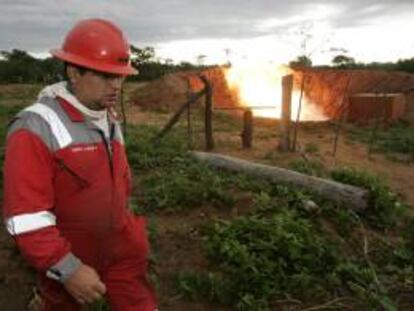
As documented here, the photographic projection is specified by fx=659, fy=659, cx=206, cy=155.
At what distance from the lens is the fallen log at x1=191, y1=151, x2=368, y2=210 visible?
7.70 m

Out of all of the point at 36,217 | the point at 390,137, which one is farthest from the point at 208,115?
the point at 36,217

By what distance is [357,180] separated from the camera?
8.31 m

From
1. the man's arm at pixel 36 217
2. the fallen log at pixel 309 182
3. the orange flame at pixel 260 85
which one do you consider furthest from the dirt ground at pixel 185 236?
the orange flame at pixel 260 85

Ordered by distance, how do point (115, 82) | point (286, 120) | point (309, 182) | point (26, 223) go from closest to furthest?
point (26, 223) < point (115, 82) < point (309, 182) < point (286, 120)

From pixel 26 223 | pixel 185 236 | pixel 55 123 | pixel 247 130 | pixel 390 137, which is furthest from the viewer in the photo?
pixel 390 137

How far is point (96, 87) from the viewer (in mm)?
Result: 3049

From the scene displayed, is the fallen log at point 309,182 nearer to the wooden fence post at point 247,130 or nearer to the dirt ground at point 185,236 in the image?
the dirt ground at point 185,236

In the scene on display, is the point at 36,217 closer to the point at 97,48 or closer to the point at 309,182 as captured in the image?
the point at 97,48

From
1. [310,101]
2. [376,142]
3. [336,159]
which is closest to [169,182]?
[336,159]

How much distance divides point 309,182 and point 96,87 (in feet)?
17.8

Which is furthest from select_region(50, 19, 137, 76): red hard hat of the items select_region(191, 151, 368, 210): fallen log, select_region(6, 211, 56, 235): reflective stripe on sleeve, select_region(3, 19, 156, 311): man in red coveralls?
select_region(191, 151, 368, 210): fallen log

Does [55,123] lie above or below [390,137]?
above

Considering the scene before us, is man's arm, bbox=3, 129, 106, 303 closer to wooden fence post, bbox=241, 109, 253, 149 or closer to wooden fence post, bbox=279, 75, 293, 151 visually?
wooden fence post, bbox=279, 75, 293, 151

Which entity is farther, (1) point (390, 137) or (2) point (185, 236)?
(1) point (390, 137)
